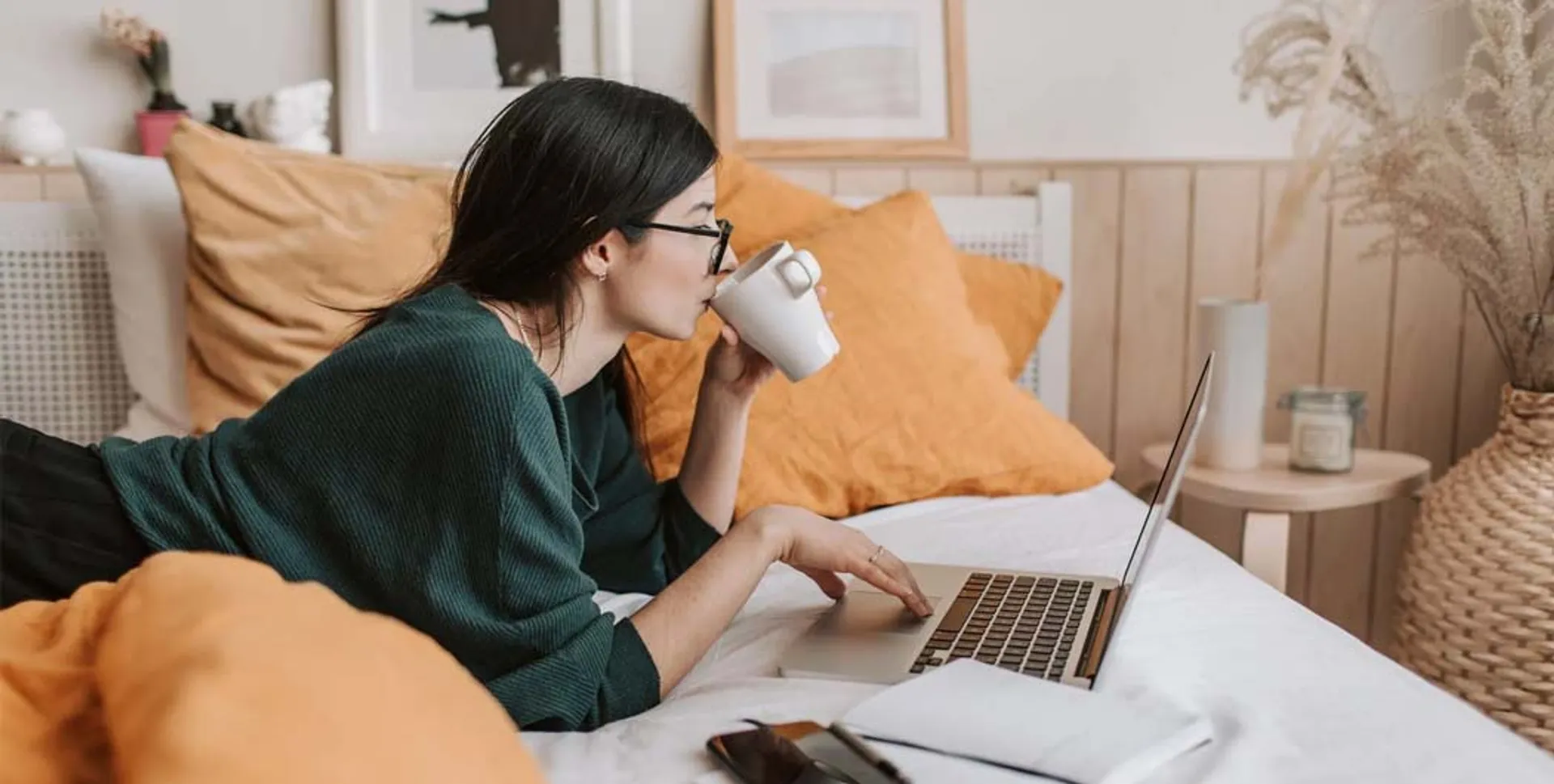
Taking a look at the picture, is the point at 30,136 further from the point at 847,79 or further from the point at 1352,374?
the point at 1352,374

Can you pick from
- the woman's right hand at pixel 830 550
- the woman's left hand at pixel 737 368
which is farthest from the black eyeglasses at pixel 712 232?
the woman's right hand at pixel 830 550

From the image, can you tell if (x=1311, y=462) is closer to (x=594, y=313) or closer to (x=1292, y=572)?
(x=1292, y=572)

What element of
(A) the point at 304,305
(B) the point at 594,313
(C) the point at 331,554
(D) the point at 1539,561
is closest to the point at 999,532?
(B) the point at 594,313

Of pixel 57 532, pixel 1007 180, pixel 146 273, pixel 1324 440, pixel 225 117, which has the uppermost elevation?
pixel 225 117

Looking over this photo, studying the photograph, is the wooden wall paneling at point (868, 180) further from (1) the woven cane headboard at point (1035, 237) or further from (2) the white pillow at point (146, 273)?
(2) the white pillow at point (146, 273)

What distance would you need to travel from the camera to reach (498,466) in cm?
98

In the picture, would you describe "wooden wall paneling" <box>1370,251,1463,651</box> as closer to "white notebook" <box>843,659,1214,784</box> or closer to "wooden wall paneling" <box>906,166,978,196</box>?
"wooden wall paneling" <box>906,166,978,196</box>

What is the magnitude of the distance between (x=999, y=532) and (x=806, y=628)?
448mm

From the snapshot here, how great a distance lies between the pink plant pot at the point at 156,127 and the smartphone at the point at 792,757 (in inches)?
61.1

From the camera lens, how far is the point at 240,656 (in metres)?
0.62

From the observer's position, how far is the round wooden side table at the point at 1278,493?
1850 millimetres

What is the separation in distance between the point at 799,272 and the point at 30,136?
1.31 meters

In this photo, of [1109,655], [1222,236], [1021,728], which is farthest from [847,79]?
[1021,728]

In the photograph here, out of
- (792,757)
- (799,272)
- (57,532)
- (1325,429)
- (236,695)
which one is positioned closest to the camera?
(236,695)
